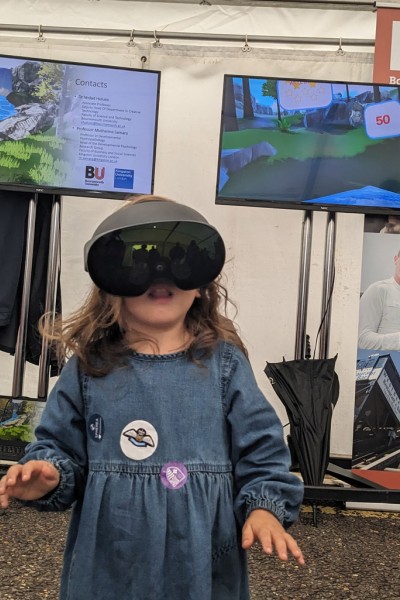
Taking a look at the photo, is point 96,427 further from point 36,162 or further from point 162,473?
point 36,162

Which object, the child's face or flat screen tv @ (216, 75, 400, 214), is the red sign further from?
the child's face

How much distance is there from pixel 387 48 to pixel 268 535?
2967 mm

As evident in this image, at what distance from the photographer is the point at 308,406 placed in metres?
3.12

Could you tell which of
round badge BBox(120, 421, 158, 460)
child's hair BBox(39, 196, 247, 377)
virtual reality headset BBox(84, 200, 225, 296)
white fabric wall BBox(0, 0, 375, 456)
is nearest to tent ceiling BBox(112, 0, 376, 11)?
white fabric wall BBox(0, 0, 375, 456)

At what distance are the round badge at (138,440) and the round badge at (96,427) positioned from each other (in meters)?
0.04

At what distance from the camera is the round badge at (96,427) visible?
127cm

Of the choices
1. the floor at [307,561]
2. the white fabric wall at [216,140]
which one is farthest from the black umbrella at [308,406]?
the white fabric wall at [216,140]

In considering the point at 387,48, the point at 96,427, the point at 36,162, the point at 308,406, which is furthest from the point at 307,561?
the point at 387,48

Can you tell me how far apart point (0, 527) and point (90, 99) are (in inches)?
74.5

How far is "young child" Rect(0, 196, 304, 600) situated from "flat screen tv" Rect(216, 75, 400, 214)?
5.94ft

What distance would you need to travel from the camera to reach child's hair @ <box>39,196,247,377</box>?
4.38 ft

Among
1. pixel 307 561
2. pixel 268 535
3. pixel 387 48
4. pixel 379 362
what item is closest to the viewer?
pixel 268 535

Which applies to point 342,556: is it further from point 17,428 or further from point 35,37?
point 35,37

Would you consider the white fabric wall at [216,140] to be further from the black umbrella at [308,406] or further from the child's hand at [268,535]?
the child's hand at [268,535]
